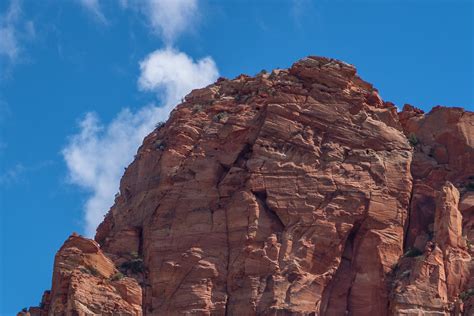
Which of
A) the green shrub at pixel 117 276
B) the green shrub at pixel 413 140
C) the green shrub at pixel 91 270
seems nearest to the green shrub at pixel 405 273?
the green shrub at pixel 413 140

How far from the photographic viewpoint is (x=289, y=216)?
12481 cm

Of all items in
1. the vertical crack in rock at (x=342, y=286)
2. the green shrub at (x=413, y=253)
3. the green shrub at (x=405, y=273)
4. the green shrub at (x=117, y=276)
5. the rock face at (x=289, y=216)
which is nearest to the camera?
the rock face at (x=289, y=216)

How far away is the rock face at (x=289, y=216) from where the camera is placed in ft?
401

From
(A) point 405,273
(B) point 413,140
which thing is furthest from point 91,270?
(B) point 413,140

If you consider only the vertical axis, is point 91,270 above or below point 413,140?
below

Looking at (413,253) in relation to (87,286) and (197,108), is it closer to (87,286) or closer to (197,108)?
(197,108)

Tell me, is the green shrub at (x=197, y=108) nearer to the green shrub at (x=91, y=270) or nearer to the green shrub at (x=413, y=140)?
the green shrub at (x=413, y=140)

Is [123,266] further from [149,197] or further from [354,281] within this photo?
[354,281]

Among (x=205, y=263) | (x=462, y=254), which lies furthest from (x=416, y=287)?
(x=205, y=263)

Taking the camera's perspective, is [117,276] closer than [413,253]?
Yes

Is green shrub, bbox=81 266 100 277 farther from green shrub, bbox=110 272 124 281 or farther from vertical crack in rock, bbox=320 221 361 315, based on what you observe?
vertical crack in rock, bbox=320 221 361 315

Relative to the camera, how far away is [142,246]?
126625 mm

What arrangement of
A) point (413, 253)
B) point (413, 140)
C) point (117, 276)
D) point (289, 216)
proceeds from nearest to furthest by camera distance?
point (117, 276)
point (413, 253)
point (289, 216)
point (413, 140)

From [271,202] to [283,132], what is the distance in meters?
4.81
